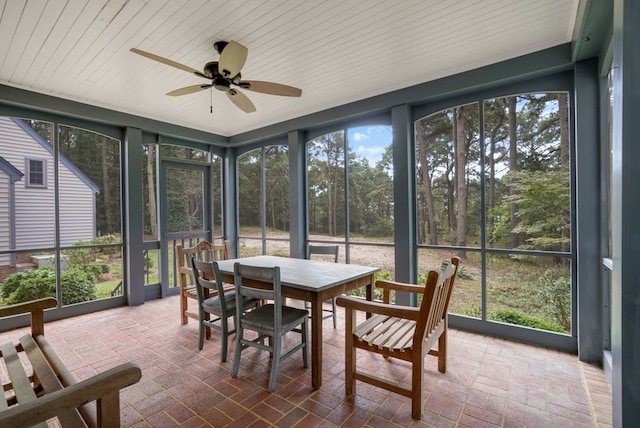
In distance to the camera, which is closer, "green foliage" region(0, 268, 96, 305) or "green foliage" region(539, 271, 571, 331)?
"green foliage" region(539, 271, 571, 331)

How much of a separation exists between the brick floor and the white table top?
2.59ft

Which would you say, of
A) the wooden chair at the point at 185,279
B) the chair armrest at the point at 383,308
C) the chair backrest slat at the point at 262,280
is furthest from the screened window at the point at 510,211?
the wooden chair at the point at 185,279

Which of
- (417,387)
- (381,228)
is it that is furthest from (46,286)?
(381,228)

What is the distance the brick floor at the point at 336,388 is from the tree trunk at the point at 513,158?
54.7 inches

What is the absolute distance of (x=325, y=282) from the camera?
2471 millimetres

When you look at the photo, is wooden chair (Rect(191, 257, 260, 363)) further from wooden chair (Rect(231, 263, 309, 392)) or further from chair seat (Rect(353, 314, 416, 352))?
chair seat (Rect(353, 314, 416, 352))

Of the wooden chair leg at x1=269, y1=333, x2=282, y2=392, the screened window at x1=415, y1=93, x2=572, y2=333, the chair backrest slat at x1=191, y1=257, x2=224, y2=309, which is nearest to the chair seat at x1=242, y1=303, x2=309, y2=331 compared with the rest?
the wooden chair leg at x1=269, y1=333, x2=282, y2=392

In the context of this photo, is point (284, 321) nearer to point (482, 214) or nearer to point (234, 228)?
point (482, 214)

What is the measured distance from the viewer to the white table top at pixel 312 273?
2434 mm

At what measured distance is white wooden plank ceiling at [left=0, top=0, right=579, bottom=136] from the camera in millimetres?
2244

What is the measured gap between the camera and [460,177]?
16.0 feet

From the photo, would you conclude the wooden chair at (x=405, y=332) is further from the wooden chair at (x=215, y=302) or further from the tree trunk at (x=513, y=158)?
the tree trunk at (x=513, y=158)

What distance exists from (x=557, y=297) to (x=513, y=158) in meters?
1.85

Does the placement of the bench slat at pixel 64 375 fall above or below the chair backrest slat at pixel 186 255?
below
